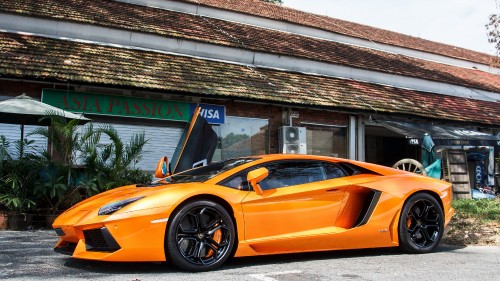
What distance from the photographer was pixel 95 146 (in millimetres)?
8938

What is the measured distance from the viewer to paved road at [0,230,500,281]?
439 cm

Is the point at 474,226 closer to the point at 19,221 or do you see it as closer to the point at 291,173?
the point at 291,173

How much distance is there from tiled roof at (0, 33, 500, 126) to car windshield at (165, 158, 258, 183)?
17.6 feet

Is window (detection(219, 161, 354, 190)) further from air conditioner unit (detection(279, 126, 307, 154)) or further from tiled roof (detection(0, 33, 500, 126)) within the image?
air conditioner unit (detection(279, 126, 307, 154))

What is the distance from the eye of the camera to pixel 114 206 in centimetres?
460

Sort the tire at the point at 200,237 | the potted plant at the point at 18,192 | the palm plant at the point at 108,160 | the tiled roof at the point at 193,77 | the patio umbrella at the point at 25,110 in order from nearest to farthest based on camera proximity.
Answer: the tire at the point at 200,237 → the potted plant at the point at 18,192 → the patio umbrella at the point at 25,110 → the palm plant at the point at 108,160 → the tiled roof at the point at 193,77

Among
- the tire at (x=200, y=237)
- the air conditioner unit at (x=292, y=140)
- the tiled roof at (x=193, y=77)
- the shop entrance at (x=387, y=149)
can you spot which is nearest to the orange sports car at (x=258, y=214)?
the tire at (x=200, y=237)

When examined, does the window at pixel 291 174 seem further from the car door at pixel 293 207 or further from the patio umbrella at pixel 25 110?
the patio umbrella at pixel 25 110

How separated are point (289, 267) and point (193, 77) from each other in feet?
25.2

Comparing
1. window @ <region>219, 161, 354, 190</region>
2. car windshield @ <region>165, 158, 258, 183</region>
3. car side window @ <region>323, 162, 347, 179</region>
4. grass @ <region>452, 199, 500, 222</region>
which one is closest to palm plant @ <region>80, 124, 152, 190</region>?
car windshield @ <region>165, 158, 258, 183</region>

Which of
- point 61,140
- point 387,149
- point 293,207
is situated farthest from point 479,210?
point 387,149

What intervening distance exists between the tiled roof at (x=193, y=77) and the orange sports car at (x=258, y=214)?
18.2ft

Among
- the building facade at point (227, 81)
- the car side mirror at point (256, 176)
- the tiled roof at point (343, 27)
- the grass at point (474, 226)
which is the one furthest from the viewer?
the tiled roof at point (343, 27)

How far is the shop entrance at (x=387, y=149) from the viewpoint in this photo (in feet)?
57.8
